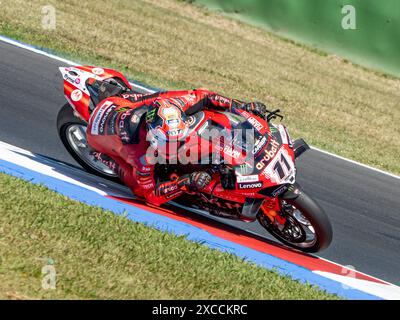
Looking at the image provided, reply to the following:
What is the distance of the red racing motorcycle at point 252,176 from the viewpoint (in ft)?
19.6

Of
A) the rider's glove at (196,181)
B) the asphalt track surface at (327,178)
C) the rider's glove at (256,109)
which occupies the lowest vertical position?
the asphalt track surface at (327,178)

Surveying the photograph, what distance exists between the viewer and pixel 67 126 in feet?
23.7

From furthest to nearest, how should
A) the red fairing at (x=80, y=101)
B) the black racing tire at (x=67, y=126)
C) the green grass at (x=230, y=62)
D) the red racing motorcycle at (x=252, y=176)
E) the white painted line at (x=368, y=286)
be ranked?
the green grass at (x=230, y=62), the black racing tire at (x=67, y=126), the red fairing at (x=80, y=101), the red racing motorcycle at (x=252, y=176), the white painted line at (x=368, y=286)

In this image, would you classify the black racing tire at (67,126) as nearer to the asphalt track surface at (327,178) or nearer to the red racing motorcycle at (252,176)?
the asphalt track surface at (327,178)

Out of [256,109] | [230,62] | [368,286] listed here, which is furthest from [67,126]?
[230,62]

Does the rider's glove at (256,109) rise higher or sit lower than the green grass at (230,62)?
higher

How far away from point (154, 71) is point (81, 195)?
6.65 m

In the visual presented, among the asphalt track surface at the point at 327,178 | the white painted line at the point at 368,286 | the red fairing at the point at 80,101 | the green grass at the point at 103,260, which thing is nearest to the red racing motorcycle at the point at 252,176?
the white painted line at the point at 368,286

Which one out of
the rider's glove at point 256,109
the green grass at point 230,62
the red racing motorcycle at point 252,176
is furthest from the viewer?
the green grass at point 230,62

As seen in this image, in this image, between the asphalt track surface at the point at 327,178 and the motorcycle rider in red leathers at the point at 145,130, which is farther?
the asphalt track surface at the point at 327,178

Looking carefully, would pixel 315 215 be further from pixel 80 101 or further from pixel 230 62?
pixel 230 62

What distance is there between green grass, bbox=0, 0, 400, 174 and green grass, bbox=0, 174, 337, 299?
5673 millimetres

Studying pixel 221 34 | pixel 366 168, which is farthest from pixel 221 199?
pixel 221 34

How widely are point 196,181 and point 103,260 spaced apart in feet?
4.67
